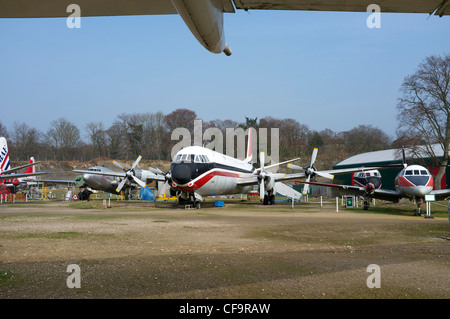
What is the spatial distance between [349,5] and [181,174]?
66.9 feet

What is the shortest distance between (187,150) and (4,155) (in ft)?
74.1

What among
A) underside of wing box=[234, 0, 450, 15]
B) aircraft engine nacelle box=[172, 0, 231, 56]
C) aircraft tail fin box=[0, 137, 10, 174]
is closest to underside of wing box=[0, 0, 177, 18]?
aircraft engine nacelle box=[172, 0, 231, 56]

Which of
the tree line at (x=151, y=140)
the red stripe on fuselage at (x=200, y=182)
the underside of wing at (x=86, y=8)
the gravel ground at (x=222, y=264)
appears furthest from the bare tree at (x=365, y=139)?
the underside of wing at (x=86, y=8)

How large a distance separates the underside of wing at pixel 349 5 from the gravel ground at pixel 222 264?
377 cm

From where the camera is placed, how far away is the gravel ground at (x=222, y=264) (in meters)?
5.16

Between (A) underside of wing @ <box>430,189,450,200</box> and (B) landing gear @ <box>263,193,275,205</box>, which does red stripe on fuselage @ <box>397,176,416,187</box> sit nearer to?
(A) underside of wing @ <box>430,189,450,200</box>

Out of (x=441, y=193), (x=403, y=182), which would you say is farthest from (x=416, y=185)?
(x=441, y=193)

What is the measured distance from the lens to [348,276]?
6062 mm

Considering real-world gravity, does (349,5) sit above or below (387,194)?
above

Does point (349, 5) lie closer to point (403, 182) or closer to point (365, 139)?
point (403, 182)

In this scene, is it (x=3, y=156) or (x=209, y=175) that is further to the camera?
(x=3, y=156)

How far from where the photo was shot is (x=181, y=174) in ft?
77.6

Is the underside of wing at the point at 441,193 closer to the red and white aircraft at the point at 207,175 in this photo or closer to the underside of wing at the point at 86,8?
the red and white aircraft at the point at 207,175

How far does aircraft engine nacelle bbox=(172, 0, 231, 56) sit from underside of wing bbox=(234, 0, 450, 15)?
46cm
